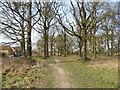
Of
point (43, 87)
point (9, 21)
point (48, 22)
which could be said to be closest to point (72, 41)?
point (48, 22)

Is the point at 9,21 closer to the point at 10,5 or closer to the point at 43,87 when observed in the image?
the point at 10,5

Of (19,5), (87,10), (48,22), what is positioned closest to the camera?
(19,5)

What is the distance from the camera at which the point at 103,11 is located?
48.6 feet

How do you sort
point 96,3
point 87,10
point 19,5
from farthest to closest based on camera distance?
point 87,10 → point 96,3 → point 19,5

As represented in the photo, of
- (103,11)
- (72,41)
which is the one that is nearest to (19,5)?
(103,11)

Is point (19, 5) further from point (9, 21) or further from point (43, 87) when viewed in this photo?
point (43, 87)

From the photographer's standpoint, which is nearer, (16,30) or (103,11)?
(16,30)

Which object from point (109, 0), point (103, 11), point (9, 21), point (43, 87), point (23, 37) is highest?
point (109, 0)

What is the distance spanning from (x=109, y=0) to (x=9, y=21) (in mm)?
12981

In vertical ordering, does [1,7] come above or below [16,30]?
above

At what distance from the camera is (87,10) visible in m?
15.4

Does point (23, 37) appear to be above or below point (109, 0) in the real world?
below

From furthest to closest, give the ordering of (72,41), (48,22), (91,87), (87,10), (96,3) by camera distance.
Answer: (72,41), (48,22), (87,10), (96,3), (91,87)

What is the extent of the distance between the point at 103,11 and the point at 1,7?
12.9 m
